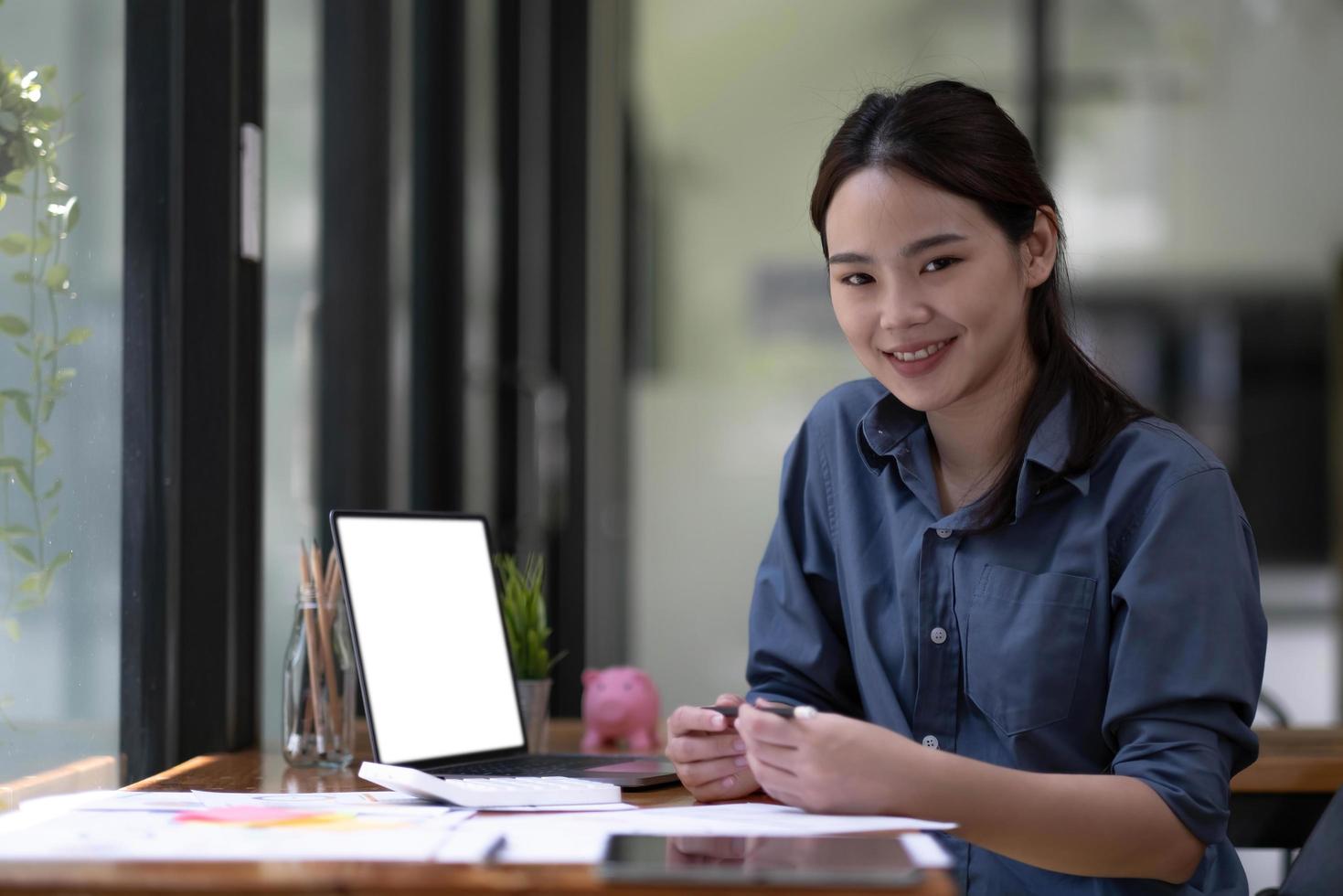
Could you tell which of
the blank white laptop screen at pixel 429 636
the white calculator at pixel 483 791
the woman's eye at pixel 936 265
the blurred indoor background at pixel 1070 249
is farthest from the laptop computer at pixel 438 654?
the blurred indoor background at pixel 1070 249

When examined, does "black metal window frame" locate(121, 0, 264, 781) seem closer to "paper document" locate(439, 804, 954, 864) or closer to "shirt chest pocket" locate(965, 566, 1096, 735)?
→ "paper document" locate(439, 804, 954, 864)

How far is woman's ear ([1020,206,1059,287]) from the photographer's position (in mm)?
1326

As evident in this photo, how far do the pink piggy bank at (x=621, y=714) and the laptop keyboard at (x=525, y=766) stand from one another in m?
0.25

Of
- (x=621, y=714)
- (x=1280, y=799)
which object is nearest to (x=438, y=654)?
(x=621, y=714)

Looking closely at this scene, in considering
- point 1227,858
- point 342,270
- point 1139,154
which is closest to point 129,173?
point 342,270

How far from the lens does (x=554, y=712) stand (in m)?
3.17

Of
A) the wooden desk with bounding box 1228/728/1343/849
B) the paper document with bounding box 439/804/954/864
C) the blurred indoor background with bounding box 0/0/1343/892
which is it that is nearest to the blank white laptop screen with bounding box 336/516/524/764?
the paper document with bounding box 439/804/954/864

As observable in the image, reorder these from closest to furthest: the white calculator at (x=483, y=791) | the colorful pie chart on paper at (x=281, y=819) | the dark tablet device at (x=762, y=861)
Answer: the dark tablet device at (x=762, y=861), the colorful pie chart on paper at (x=281, y=819), the white calculator at (x=483, y=791)

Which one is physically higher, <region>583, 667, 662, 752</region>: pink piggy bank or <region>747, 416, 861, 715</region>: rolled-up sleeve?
<region>747, 416, 861, 715</region>: rolled-up sleeve

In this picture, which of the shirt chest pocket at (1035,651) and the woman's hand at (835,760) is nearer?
the woman's hand at (835,760)

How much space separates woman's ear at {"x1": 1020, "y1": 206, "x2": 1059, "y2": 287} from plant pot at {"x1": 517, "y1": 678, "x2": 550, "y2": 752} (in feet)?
2.41

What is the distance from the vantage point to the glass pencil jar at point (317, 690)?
1422mm

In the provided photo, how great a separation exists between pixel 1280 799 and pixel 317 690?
1085 mm

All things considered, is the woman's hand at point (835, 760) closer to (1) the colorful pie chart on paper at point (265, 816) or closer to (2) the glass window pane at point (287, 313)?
(1) the colorful pie chart on paper at point (265, 816)
